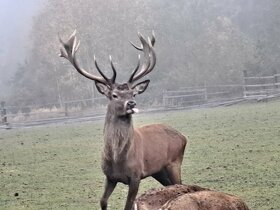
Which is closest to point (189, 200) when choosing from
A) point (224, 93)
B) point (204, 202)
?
point (204, 202)

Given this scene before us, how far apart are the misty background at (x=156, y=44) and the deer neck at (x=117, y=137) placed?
32.2m

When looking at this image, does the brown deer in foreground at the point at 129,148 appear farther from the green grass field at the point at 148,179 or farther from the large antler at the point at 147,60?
the green grass field at the point at 148,179

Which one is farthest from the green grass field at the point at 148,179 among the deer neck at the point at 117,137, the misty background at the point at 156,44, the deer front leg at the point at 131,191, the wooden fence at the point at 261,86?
the misty background at the point at 156,44

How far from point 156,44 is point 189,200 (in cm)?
4301

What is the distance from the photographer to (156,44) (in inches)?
1855

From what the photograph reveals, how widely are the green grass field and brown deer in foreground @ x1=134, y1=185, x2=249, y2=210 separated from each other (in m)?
4.05

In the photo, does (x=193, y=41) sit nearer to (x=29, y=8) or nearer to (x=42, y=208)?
(x=42, y=208)

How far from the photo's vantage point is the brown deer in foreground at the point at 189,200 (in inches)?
173

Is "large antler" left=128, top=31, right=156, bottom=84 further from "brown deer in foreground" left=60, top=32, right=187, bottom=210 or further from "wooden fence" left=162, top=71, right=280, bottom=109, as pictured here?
"wooden fence" left=162, top=71, right=280, bottom=109

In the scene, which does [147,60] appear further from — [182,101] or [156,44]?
[156,44]

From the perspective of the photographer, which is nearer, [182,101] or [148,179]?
[148,179]

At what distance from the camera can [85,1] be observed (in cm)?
4650

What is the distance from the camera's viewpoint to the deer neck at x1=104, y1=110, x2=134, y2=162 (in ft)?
Answer: 26.0

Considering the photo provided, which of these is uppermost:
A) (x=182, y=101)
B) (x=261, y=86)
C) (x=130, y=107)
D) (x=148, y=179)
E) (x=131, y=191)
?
(x=130, y=107)
